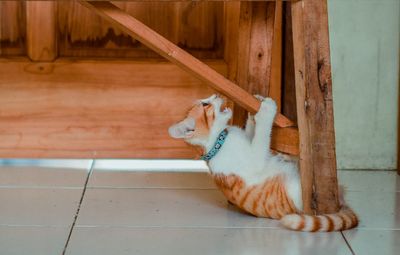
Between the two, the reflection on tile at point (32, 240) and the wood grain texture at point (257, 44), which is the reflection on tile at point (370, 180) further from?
the reflection on tile at point (32, 240)

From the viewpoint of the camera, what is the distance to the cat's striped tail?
1830mm

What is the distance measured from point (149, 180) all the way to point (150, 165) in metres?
0.16

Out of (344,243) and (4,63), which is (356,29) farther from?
(4,63)

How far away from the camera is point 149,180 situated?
233 cm

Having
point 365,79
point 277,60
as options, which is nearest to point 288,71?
point 277,60

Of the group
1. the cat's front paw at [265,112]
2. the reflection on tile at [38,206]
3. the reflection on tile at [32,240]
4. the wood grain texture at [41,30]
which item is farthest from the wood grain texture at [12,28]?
the cat's front paw at [265,112]

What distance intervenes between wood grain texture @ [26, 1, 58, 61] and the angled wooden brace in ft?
1.94

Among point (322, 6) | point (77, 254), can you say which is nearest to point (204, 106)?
point (322, 6)

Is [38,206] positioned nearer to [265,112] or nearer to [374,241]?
[265,112]

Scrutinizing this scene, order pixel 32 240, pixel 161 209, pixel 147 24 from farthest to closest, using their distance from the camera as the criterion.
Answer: pixel 147 24 → pixel 161 209 → pixel 32 240

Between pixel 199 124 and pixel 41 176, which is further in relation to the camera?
pixel 41 176

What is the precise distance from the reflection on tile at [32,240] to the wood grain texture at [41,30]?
0.71m

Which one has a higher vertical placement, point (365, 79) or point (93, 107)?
point (365, 79)

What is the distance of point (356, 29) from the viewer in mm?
2381
